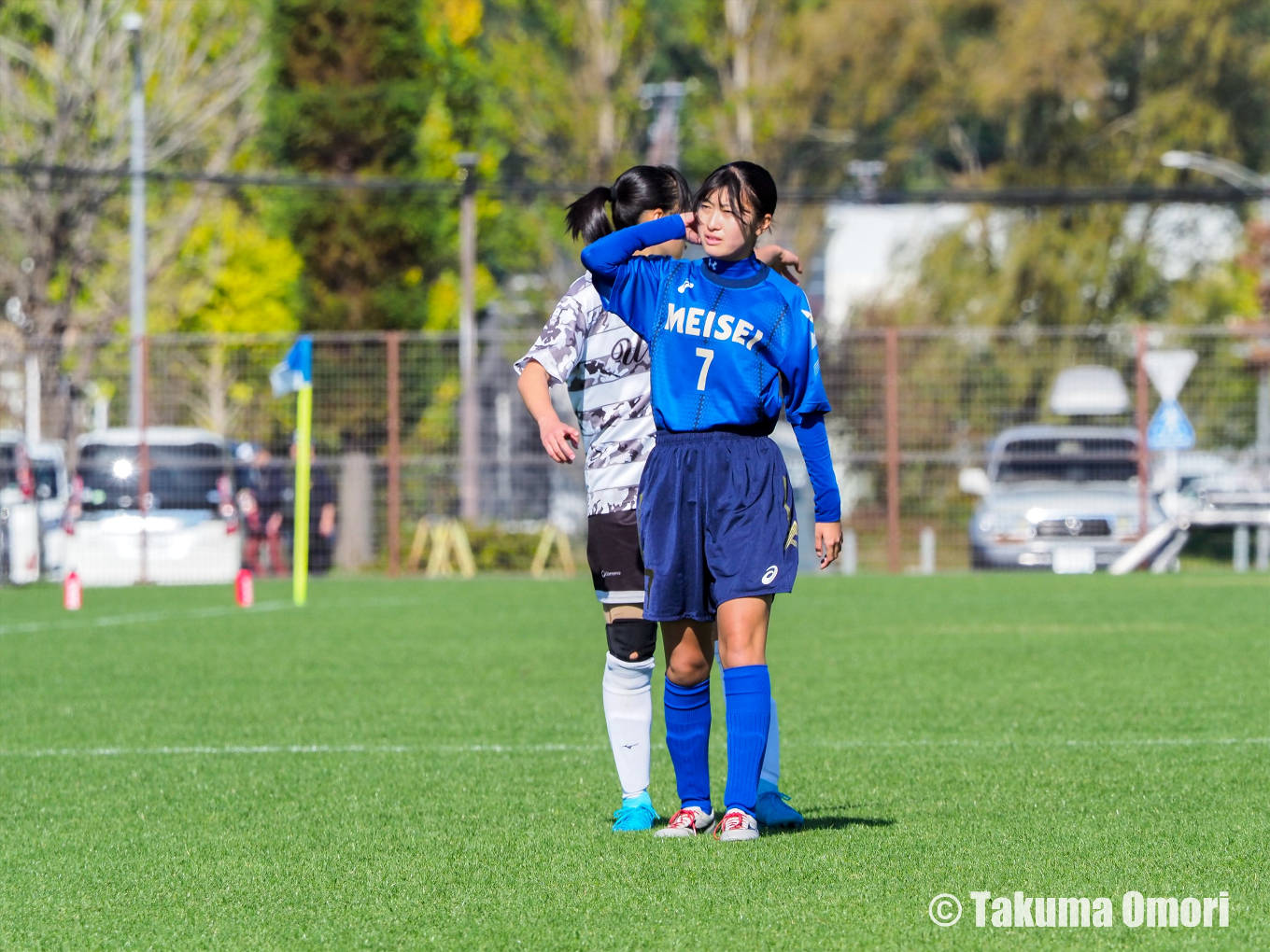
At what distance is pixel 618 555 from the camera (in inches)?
235

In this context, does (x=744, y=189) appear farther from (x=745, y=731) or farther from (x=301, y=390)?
(x=301, y=390)

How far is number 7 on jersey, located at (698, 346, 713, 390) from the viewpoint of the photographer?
18.4ft

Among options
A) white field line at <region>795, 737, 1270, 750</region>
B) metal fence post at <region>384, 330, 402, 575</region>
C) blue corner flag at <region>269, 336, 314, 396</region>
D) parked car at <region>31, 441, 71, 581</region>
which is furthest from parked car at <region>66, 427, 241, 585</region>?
white field line at <region>795, 737, 1270, 750</region>

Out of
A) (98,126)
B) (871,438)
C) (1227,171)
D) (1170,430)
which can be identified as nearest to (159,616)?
(871,438)

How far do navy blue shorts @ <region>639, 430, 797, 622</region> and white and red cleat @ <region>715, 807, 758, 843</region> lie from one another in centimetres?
55

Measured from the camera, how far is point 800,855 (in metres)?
5.40

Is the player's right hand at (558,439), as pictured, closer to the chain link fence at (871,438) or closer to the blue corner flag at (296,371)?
the blue corner flag at (296,371)

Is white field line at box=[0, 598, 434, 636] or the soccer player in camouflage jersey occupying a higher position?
the soccer player in camouflage jersey

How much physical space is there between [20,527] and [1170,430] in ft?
42.3

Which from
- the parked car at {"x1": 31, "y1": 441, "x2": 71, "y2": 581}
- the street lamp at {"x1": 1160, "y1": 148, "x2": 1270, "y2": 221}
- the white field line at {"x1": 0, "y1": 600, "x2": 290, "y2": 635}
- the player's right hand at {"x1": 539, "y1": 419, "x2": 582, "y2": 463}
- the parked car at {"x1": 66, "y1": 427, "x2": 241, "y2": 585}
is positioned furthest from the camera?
the street lamp at {"x1": 1160, "y1": 148, "x2": 1270, "y2": 221}

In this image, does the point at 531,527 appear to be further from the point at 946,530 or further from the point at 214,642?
the point at 214,642

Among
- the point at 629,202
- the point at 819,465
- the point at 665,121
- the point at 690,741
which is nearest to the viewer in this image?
the point at 819,465

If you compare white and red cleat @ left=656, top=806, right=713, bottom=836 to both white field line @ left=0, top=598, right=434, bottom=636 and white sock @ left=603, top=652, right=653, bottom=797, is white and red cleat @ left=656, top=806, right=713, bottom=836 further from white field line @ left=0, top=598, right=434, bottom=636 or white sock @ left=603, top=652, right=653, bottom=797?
white field line @ left=0, top=598, right=434, bottom=636

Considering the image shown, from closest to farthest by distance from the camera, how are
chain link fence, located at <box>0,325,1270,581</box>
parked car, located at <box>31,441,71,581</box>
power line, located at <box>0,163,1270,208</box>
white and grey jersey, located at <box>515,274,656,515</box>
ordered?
1. white and grey jersey, located at <box>515,274,656,515</box>
2. chain link fence, located at <box>0,325,1270,581</box>
3. parked car, located at <box>31,441,71,581</box>
4. power line, located at <box>0,163,1270,208</box>
